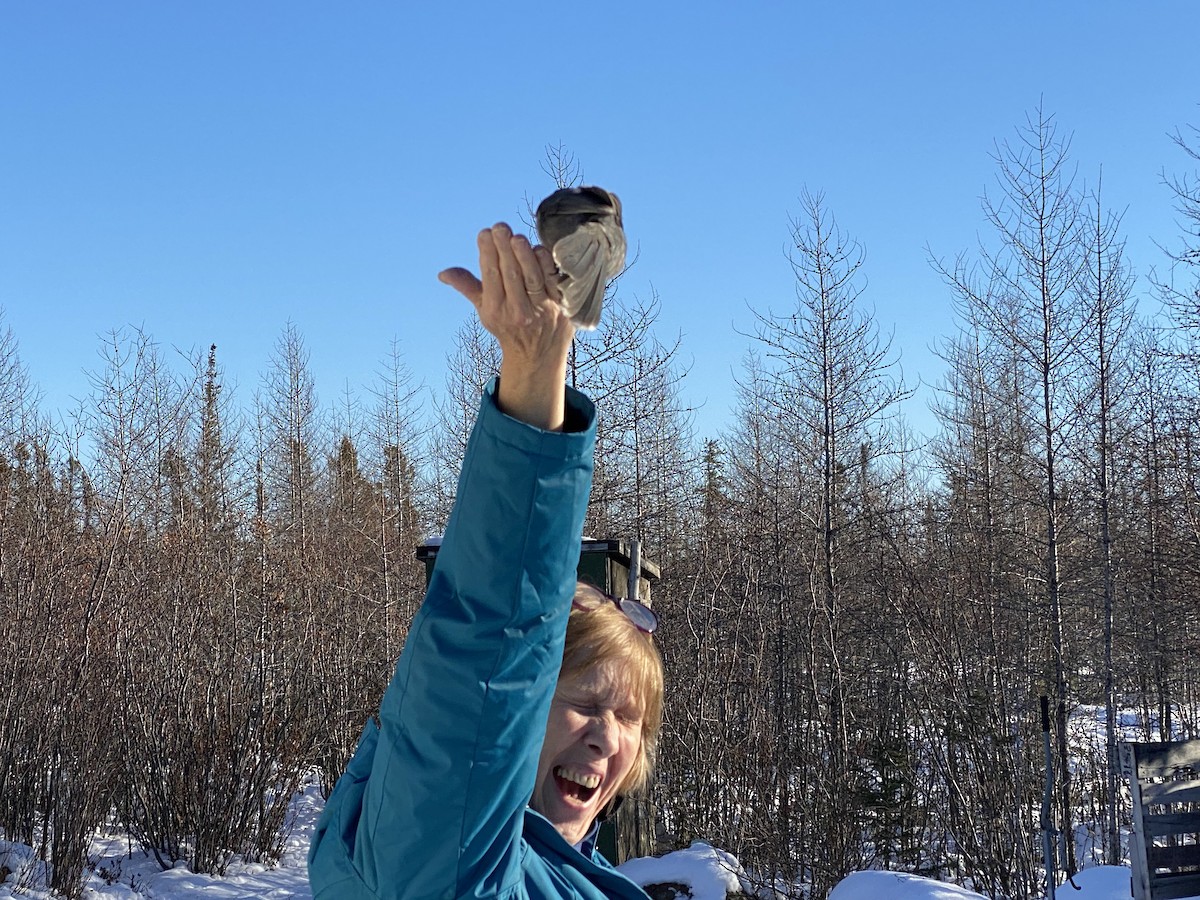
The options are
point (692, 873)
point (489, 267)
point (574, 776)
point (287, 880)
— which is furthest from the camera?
point (287, 880)

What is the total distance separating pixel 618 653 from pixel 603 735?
99 millimetres

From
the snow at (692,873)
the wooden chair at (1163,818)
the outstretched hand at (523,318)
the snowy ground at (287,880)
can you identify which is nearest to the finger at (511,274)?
the outstretched hand at (523,318)

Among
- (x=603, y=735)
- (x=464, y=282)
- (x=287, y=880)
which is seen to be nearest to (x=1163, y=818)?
(x=287, y=880)

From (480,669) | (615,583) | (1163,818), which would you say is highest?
(615,583)

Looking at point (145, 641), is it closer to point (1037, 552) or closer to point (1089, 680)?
point (1037, 552)

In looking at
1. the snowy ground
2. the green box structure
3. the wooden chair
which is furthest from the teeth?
the wooden chair

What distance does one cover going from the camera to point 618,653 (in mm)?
A: 1294

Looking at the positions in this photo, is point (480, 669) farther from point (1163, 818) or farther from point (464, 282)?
point (1163, 818)

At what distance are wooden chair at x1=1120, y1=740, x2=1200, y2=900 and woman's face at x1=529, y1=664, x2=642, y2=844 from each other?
21.7 feet

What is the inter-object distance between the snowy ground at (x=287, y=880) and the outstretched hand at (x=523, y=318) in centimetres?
499

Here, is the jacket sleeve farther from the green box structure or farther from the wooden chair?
the wooden chair

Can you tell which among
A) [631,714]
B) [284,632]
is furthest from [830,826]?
[631,714]

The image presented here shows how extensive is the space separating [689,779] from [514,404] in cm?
858

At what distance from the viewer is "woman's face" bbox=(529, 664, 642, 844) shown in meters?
1.21
